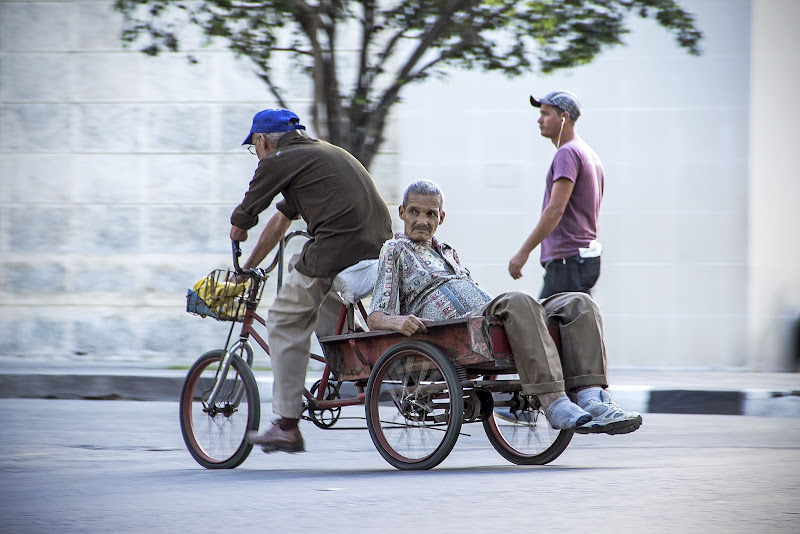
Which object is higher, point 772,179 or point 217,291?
point 772,179

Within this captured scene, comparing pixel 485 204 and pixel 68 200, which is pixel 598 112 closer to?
pixel 485 204

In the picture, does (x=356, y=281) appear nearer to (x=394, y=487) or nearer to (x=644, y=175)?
(x=394, y=487)

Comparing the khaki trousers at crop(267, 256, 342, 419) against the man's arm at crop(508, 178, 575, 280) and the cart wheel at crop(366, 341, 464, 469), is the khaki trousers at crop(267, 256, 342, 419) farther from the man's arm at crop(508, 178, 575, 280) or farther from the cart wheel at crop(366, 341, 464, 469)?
the man's arm at crop(508, 178, 575, 280)

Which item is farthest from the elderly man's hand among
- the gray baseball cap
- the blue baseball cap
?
the gray baseball cap

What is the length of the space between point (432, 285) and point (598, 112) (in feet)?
20.1

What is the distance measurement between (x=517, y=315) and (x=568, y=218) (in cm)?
168

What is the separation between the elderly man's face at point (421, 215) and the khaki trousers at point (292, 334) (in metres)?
0.47

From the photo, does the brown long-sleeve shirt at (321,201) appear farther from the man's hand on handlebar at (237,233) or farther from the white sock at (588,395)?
the white sock at (588,395)

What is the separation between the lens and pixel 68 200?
1180 centimetres

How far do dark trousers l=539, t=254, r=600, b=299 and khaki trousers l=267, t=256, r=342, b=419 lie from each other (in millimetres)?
1450

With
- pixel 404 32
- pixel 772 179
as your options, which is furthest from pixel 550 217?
pixel 772 179

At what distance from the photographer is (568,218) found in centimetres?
620

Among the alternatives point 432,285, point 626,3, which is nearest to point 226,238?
point 626,3

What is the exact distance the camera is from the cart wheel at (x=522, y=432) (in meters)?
5.18
